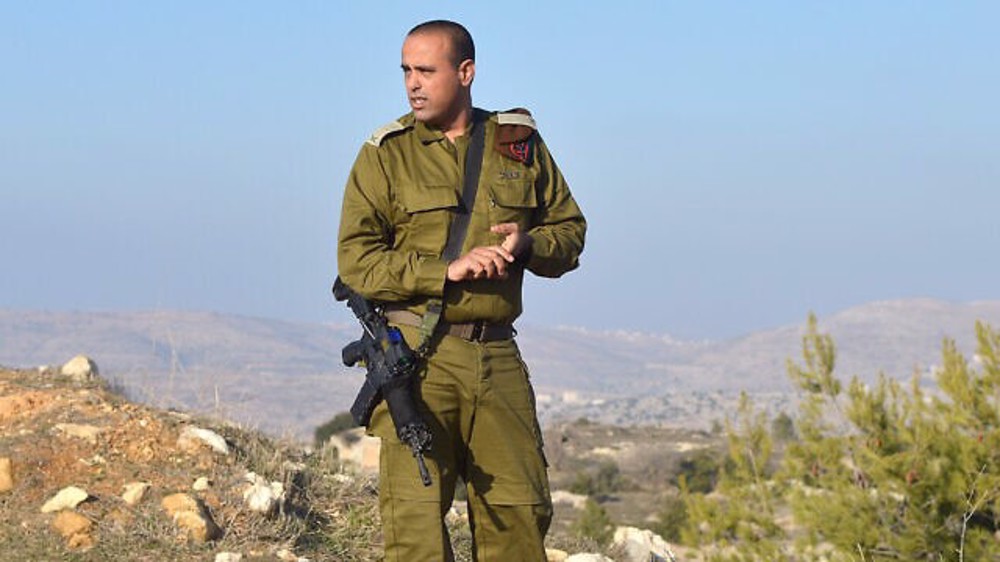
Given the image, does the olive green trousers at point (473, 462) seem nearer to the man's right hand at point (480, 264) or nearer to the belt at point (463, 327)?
the belt at point (463, 327)

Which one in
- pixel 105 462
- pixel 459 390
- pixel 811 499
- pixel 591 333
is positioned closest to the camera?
pixel 459 390

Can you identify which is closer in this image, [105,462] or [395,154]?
[395,154]

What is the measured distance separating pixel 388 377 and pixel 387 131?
0.86 metres

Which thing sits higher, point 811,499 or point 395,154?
point 395,154

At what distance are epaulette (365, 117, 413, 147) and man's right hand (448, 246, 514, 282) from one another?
1.80 feet

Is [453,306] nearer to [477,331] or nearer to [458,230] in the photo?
[477,331]

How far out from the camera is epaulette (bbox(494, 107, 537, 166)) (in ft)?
16.3

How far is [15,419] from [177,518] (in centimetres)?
157

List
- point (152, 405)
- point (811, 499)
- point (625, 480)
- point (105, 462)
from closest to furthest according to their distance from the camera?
point (105, 462) < point (152, 405) < point (811, 499) < point (625, 480)

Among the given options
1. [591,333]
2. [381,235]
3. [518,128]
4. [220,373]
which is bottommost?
[591,333]

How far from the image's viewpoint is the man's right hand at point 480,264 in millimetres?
4641

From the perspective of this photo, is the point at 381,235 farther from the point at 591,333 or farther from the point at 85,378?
the point at 591,333

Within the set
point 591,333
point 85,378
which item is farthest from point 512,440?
point 591,333

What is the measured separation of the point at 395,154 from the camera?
16.1 ft
